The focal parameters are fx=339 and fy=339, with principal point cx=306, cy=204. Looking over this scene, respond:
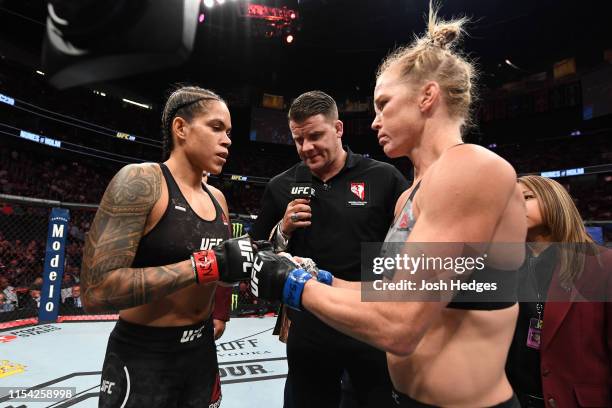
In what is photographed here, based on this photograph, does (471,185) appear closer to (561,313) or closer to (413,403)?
(413,403)

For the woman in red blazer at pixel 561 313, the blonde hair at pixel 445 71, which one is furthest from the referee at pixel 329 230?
the blonde hair at pixel 445 71

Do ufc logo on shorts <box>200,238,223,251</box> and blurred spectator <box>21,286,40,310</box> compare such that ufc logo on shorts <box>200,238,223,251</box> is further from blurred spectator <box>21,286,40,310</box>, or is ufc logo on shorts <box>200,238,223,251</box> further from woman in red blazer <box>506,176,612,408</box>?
blurred spectator <box>21,286,40,310</box>

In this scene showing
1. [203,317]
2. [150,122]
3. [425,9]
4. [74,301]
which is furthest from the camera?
[150,122]

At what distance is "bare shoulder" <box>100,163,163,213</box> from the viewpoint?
4.89 feet

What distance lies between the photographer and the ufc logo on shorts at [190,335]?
161 centimetres

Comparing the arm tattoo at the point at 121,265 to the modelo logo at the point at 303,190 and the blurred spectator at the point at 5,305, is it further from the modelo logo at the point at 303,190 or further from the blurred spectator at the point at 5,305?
the blurred spectator at the point at 5,305

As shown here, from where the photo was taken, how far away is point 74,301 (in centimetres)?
592

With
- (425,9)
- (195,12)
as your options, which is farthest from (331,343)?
(425,9)

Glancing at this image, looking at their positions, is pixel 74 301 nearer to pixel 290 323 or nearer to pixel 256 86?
pixel 290 323

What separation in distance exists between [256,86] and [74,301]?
15.7 metres

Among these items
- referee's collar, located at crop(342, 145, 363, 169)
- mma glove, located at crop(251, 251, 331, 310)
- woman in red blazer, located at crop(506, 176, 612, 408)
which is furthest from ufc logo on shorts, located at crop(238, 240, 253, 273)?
woman in red blazer, located at crop(506, 176, 612, 408)

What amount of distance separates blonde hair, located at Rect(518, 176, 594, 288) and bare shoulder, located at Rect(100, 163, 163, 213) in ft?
6.50

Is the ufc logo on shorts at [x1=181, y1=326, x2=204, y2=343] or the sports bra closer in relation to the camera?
the sports bra

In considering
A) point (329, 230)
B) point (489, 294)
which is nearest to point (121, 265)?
point (329, 230)
